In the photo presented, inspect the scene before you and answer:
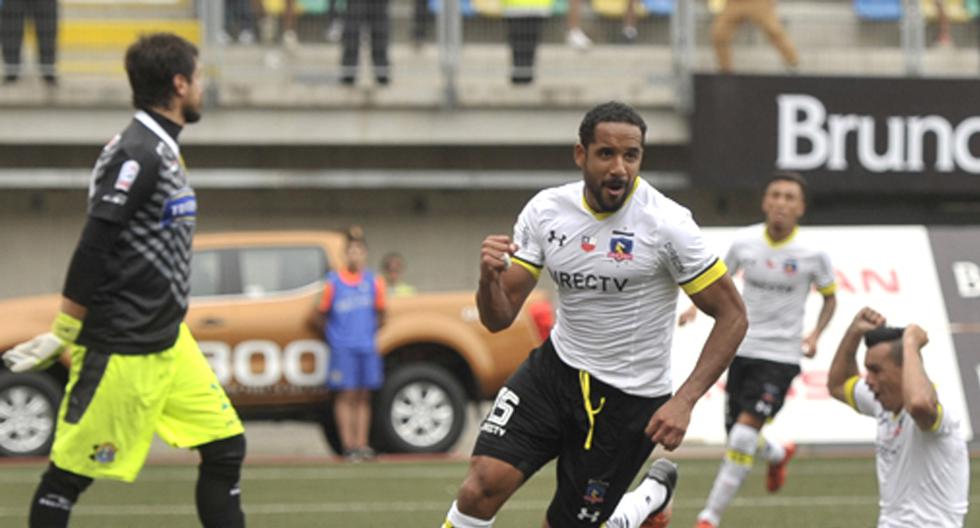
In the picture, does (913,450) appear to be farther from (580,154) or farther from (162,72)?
(162,72)

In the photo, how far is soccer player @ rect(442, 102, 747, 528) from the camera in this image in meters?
6.74

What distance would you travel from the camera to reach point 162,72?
23.1 ft

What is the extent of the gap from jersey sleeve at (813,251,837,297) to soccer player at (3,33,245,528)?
5170mm

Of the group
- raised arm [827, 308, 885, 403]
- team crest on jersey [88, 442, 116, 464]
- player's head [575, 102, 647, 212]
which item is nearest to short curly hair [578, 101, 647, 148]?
player's head [575, 102, 647, 212]

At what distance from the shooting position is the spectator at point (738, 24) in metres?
19.2

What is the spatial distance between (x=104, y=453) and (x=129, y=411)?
7.2 inches

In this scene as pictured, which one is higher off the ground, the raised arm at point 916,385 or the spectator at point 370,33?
the spectator at point 370,33

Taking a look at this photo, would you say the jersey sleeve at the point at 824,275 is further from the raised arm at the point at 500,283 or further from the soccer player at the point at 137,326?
the soccer player at the point at 137,326

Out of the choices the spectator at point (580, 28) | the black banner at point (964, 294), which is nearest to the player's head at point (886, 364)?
the black banner at point (964, 294)

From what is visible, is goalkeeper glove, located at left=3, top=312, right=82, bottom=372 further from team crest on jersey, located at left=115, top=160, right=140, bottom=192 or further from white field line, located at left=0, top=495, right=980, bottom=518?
white field line, located at left=0, top=495, right=980, bottom=518

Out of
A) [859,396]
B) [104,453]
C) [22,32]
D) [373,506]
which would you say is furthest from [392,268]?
[104,453]

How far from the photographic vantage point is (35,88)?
1889 cm

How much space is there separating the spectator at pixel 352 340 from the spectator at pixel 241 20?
4.61m

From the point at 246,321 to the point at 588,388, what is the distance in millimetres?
8819
